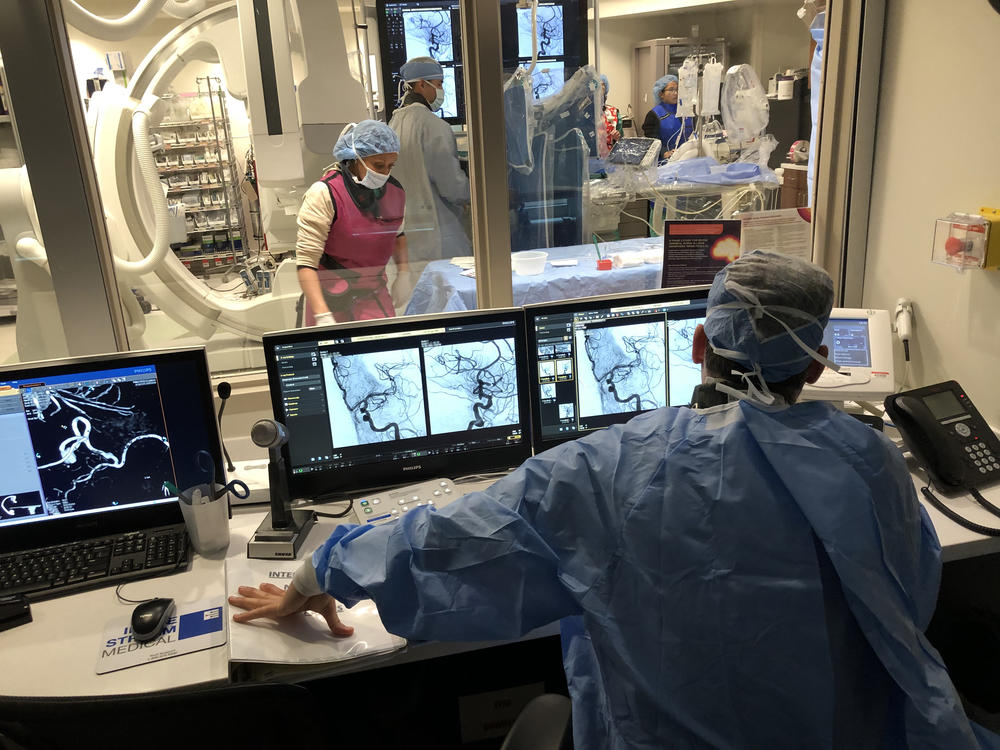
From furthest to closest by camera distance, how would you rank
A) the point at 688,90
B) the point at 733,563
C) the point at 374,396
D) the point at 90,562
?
the point at 688,90
the point at 374,396
the point at 90,562
the point at 733,563

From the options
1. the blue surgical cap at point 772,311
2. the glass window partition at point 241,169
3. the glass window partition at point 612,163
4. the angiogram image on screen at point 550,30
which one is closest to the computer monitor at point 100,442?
the glass window partition at point 241,169

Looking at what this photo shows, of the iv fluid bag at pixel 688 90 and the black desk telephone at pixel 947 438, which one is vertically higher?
the iv fluid bag at pixel 688 90

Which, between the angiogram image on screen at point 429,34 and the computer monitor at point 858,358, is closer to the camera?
the computer monitor at point 858,358

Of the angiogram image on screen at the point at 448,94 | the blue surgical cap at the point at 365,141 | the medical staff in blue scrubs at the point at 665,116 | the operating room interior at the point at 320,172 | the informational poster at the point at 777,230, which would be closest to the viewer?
the operating room interior at the point at 320,172

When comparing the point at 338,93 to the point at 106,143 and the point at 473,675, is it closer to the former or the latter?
the point at 106,143

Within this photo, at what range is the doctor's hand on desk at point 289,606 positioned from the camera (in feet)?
4.01

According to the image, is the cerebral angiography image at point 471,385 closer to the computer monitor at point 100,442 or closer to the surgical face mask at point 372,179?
the computer monitor at point 100,442

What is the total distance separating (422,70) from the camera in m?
2.99

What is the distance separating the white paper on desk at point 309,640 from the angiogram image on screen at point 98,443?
0.45m

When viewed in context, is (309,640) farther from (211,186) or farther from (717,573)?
(211,186)

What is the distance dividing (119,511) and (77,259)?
0.76 metres

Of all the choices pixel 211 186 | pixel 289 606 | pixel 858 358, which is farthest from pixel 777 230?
pixel 211 186

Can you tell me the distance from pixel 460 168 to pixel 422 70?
1.56ft

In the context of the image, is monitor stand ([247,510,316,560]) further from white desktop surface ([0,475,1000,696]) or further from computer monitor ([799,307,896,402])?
computer monitor ([799,307,896,402])
